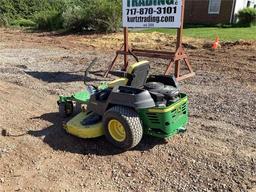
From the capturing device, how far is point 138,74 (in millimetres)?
4930

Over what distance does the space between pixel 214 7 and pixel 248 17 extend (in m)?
3.16

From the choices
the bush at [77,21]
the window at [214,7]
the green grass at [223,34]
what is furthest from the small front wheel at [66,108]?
the window at [214,7]

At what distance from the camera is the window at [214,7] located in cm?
2453

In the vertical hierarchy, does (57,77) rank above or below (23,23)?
above

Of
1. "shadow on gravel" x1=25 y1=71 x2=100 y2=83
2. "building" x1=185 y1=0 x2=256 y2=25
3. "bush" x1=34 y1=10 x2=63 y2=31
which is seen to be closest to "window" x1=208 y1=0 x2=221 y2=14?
"building" x1=185 y1=0 x2=256 y2=25

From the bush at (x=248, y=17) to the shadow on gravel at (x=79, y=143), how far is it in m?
19.7

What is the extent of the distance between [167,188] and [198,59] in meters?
7.25

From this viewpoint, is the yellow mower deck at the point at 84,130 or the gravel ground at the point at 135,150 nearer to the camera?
the gravel ground at the point at 135,150

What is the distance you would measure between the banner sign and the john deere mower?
3.08 metres

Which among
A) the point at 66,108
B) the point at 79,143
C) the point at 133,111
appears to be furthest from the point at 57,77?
the point at 133,111

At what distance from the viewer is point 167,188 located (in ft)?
12.7

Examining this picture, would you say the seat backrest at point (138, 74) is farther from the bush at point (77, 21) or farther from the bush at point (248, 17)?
the bush at point (248, 17)

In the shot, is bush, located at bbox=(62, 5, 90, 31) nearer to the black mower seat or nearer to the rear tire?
the black mower seat

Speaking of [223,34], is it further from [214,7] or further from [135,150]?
[135,150]
